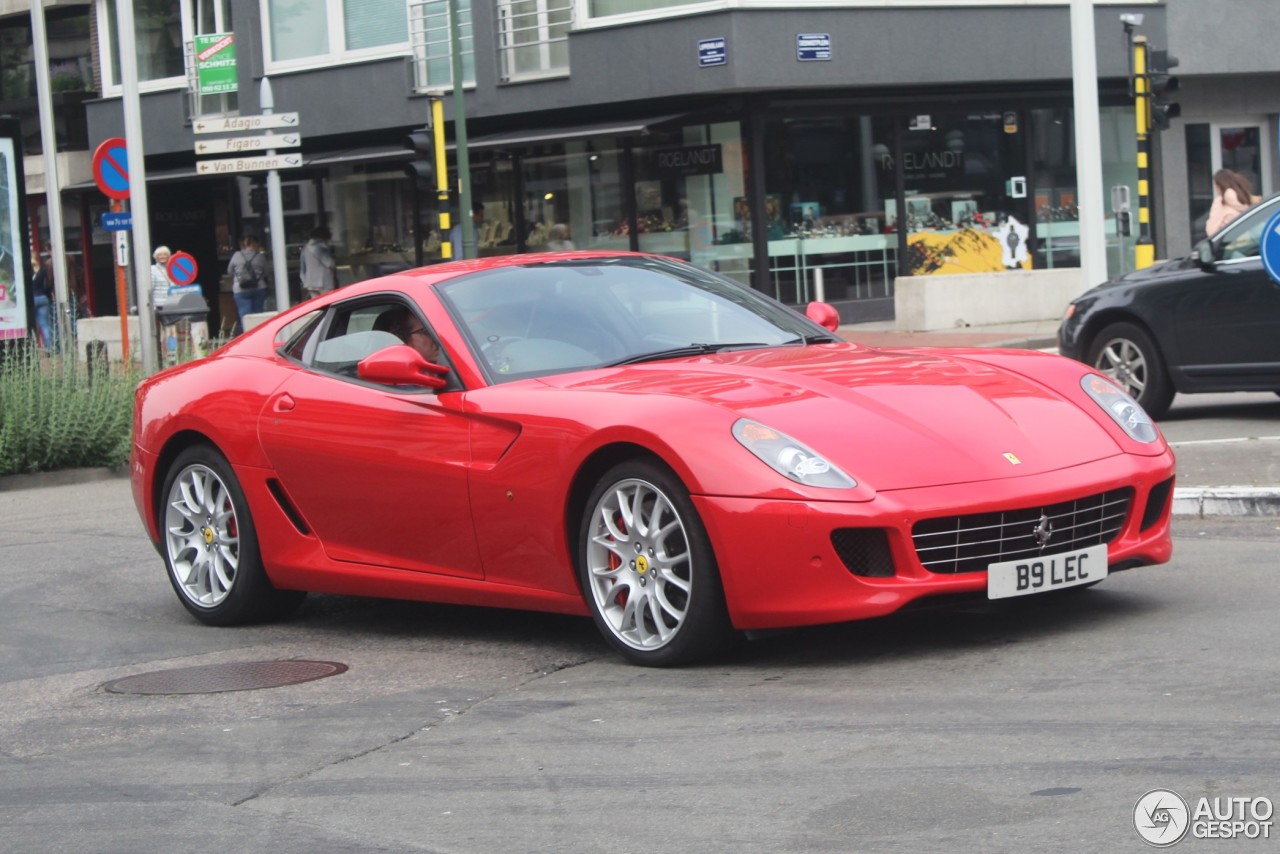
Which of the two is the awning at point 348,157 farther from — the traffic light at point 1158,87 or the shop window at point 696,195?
the traffic light at point 1158,87

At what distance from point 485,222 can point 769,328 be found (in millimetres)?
25002

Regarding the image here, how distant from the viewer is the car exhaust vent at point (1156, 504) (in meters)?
6.16

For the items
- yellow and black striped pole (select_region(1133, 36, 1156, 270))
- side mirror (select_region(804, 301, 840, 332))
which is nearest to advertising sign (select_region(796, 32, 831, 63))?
yellow and black striped pole (select_region(1133, 36, 1156, 270))

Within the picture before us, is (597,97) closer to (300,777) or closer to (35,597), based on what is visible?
(35,597)

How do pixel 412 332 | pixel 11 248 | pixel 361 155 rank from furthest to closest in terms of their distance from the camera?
pixel 361 155 < pixel 11 248 < pixel 412 332

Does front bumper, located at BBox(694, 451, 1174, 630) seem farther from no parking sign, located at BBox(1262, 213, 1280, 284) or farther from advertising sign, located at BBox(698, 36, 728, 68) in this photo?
advertising sign, located at BBox(698, 36, 728, 68)

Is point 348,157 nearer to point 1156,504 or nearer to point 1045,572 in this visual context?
point 1156,504

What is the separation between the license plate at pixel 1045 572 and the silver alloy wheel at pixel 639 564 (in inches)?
36.6

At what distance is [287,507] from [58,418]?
27.8ft

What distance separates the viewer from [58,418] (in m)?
15.1

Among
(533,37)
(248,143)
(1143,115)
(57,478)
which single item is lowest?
(57,478)

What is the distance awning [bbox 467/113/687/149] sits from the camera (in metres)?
27.7

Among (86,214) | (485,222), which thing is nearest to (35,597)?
(485,222)

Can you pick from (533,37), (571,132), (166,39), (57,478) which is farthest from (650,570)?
(166,39)
